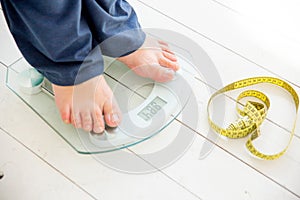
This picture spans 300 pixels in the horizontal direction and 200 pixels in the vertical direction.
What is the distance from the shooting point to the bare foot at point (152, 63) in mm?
970

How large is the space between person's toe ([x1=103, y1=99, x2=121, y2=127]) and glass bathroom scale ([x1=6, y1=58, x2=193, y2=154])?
0.01 metres

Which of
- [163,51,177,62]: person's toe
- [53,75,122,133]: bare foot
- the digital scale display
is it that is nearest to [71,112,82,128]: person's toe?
[53,75,122,133]: bare foot

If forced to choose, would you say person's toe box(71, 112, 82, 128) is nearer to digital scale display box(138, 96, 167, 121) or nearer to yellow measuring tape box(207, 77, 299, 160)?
digital scale display box(138, 96, 167, 121)

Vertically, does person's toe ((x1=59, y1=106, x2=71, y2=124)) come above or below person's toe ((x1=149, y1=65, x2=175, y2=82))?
below

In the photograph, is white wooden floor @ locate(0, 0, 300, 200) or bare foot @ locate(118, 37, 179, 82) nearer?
white wooden floor @ locate(0, 0, 300, 200)

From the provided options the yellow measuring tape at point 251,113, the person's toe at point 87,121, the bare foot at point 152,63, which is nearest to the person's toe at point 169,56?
the bare foot at point 152,63

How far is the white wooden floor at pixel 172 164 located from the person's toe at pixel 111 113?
64 millimetres

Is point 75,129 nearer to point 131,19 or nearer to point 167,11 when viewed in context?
point 131,19

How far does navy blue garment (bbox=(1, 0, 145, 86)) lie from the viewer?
2.42 ft

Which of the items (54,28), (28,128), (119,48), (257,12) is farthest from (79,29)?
(257,12)

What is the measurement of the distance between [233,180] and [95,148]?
28cm

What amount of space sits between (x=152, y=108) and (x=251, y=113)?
8.2 inches

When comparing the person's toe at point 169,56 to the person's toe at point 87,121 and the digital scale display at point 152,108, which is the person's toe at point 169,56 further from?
the person's toe at point 87,121

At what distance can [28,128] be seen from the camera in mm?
938
